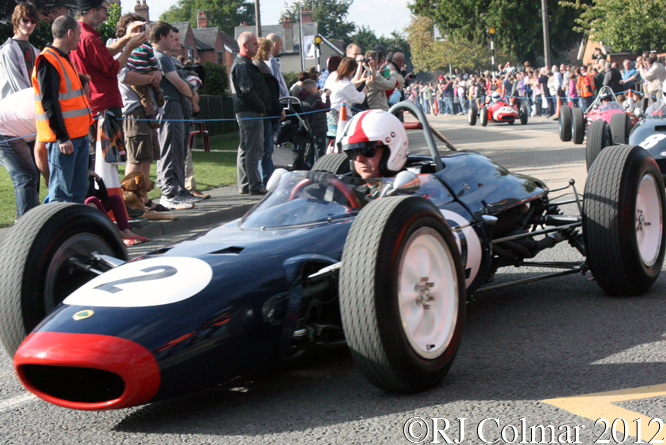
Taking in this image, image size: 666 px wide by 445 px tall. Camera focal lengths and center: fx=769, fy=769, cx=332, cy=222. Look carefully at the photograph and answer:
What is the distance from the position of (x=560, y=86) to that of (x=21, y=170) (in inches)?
1024

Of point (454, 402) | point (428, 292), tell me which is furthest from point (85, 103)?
point (454, 402)

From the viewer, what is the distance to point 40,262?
3629mm

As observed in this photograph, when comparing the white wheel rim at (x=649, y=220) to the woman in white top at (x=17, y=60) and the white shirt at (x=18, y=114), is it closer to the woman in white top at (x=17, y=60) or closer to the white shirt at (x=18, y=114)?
the white shirt at (x=18, y=114)

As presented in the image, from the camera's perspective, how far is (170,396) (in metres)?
3.07

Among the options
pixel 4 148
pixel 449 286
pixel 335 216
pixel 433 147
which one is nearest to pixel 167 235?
pixel 4 148

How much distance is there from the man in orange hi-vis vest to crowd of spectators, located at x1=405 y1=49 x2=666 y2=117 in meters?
12.9

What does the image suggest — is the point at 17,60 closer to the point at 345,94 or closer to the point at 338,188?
the point at 338,188

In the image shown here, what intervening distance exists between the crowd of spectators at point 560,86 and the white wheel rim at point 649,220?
1208 centimetres

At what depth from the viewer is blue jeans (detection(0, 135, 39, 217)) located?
745cm

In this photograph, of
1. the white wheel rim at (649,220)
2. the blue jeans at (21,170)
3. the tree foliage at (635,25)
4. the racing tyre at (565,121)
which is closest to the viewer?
the white wheel rim at (649,220)

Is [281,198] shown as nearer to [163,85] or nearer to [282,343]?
[282,343]

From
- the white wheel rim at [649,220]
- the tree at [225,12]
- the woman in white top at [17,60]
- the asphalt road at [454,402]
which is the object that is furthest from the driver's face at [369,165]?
the tree at [225,12]

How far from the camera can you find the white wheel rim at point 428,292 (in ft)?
11.3

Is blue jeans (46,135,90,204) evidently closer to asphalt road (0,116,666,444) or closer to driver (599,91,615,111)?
asphalt road (0,116,666,444)
